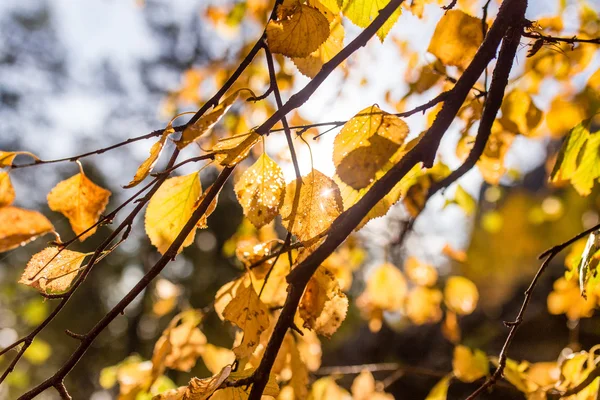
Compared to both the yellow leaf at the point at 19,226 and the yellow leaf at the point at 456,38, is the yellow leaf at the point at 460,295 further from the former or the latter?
the yellow leaf at the point at 19,226

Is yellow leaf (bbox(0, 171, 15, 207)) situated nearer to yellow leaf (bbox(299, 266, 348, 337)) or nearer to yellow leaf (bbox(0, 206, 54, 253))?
yellow leaf (bbox(0, 206, 54, 253))

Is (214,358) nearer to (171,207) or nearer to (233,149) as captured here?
(171,207)

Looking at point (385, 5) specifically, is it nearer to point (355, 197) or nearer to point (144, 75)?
point (355, 197)

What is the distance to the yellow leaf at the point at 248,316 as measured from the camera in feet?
1.50

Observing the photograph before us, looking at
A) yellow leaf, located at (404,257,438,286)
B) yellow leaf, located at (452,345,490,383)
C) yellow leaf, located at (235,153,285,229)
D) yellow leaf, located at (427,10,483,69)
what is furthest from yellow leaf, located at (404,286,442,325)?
yellow leaf, located at (235,153,285,229)

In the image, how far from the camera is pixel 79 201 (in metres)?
0.51

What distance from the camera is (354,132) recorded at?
1.40 feet

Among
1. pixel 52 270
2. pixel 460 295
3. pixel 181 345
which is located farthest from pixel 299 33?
pixel 460 295

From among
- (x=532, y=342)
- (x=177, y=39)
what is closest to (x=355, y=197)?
(x=532, y=342)

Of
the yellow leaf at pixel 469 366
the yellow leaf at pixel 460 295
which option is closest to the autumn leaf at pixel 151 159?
the yellow leaf at pixel 469 366

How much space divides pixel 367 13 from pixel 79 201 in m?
0.37

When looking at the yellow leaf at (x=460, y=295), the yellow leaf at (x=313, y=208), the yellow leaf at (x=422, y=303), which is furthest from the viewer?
the yellow leaf at (x=422, y=303)

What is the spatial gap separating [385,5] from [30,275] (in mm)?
431

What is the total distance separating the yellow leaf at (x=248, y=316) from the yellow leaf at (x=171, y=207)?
0.09m
